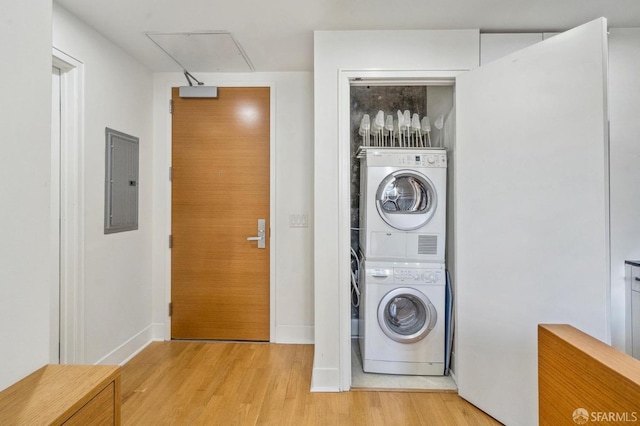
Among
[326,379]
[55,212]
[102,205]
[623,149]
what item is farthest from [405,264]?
[55,212]

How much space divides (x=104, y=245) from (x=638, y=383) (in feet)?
9.27

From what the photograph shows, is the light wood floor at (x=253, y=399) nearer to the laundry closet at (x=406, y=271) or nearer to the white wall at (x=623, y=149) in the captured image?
the laundry closet at (x=406, y=271)

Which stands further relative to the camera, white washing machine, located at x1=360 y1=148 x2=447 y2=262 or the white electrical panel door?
white washing machine, located at x1=360 y1=148 x2=447 y2=262

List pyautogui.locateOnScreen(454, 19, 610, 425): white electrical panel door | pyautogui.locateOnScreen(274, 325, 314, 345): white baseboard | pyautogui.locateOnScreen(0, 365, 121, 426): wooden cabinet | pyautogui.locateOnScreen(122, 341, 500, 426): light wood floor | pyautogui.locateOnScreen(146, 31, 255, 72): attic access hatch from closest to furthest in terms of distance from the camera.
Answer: pyautogui.locateOnScreen(0, 365, 121, 426): wooden cabinet < pyautogui.locateOnScreen(454, 19, 610, 425): white electrical panel door < pyautogui.locateOnScreen(122, 341, 500, 426): light wood floor < pyautogui.locateOnScreen(146, 31, 255, 72): attic access hatch < pyautogui.locateOnScreen(274, 325, 314, 345): white baseboard

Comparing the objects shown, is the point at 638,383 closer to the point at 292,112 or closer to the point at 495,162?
the point at 495,162

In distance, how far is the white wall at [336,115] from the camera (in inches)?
81.9

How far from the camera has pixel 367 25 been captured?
2037 mm

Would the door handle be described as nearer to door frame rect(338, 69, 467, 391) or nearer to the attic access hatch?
door frame rect(338, 69, 467, 391)

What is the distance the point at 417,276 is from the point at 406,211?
19.7 inches

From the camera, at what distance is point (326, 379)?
2.06 metres

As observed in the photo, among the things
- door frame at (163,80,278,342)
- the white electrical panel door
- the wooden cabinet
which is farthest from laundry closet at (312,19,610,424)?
the wooden cabinet

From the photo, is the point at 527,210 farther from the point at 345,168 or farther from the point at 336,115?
the point at 336,115

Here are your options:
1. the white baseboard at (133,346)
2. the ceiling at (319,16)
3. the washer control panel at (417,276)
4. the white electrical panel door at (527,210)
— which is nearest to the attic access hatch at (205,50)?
the ceiling at (319,16)

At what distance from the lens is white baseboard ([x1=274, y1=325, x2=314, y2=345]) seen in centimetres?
277
